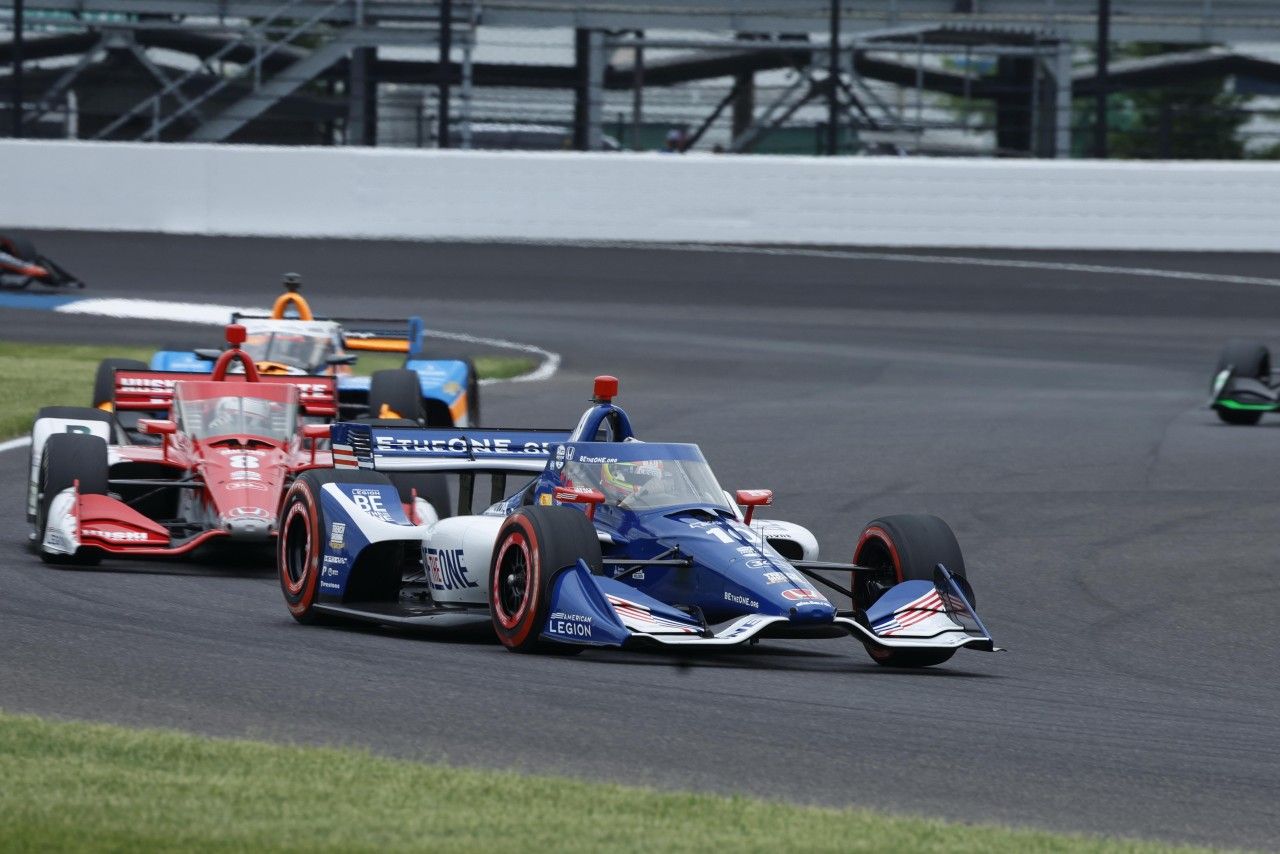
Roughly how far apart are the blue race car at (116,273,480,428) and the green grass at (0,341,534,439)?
71.4 inches

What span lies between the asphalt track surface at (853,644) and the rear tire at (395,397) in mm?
2227

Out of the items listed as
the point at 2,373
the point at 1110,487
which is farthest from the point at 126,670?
the point at 2,373

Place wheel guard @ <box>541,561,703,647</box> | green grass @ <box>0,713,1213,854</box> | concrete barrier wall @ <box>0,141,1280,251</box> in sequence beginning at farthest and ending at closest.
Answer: concrete barrier wall @ <box>0,141,1280,251</box> < wheel guard @ <box>541,561,703,647</box> < green grass @ <box>0,713,1213,854</box>

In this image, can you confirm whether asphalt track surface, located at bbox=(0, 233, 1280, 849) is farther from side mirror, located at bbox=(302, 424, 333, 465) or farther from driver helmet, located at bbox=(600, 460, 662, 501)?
side mirror, located at bbox=(302, 424, 333, 465)

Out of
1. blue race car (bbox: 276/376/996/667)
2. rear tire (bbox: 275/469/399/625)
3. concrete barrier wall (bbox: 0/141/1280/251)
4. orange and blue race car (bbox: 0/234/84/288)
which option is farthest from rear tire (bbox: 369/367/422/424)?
concrete barrier wall (bbox: 0/141/1280/251)

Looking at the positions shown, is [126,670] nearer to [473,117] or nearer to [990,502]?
[990,502]

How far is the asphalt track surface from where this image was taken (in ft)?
22.9

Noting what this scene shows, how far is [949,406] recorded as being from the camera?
20.0 metres

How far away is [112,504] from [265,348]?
15.1 feet

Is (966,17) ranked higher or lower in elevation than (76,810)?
higher

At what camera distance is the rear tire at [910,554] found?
9016 mm

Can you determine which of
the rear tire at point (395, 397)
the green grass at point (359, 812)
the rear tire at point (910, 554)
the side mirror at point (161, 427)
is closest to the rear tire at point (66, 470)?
the side mirror at point (161, 427)

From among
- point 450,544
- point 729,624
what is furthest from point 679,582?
point 450,544

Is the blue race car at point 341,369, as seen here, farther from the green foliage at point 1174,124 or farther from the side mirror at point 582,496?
the green foliage at point 1174,124
